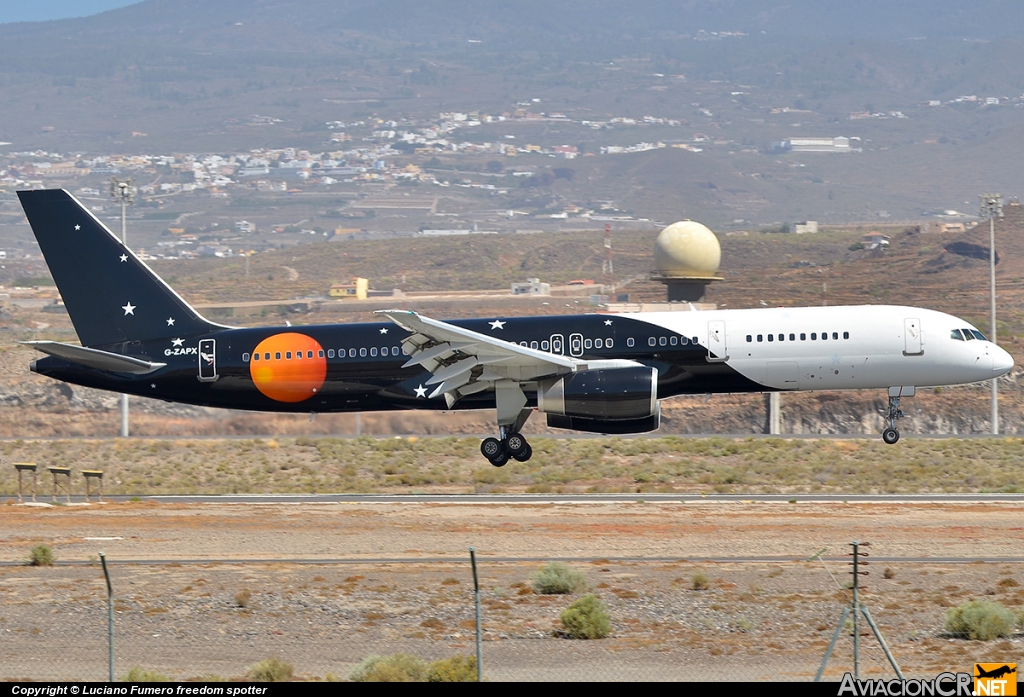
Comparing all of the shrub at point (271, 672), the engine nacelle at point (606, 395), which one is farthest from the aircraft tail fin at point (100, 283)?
the shrub at point (271, 672)

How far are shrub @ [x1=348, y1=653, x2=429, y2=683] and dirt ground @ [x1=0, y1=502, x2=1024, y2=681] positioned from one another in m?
0.94

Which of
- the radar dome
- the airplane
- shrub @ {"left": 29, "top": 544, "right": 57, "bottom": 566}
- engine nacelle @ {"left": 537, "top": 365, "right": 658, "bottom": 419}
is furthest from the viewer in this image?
the radar dome

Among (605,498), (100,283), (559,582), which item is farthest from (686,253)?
(559,582)

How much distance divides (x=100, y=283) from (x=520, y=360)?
1411 cm

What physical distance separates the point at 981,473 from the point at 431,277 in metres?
133

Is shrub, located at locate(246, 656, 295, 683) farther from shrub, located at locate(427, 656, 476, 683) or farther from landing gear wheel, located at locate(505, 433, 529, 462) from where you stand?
landing gear wheel, located at locate(505, 433, 529, 462)

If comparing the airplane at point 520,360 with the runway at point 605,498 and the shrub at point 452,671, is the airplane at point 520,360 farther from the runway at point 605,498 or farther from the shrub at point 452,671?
the shrub at point 452,671

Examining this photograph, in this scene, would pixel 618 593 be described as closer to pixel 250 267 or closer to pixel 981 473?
pixel 981 473

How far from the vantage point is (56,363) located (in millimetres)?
39531

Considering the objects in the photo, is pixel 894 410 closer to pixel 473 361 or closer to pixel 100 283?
pixel 473 361

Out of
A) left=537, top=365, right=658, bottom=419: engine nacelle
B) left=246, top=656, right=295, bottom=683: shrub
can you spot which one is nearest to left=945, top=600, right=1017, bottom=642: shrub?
left=246, top=656, right=295, bottom=683: shrub

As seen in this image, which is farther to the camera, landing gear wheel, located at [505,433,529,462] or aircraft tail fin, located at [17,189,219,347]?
aircraft tail fin, located at [17,189,219,347]

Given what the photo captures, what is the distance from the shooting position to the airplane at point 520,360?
123 ft

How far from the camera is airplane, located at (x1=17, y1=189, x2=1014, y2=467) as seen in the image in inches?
1480
